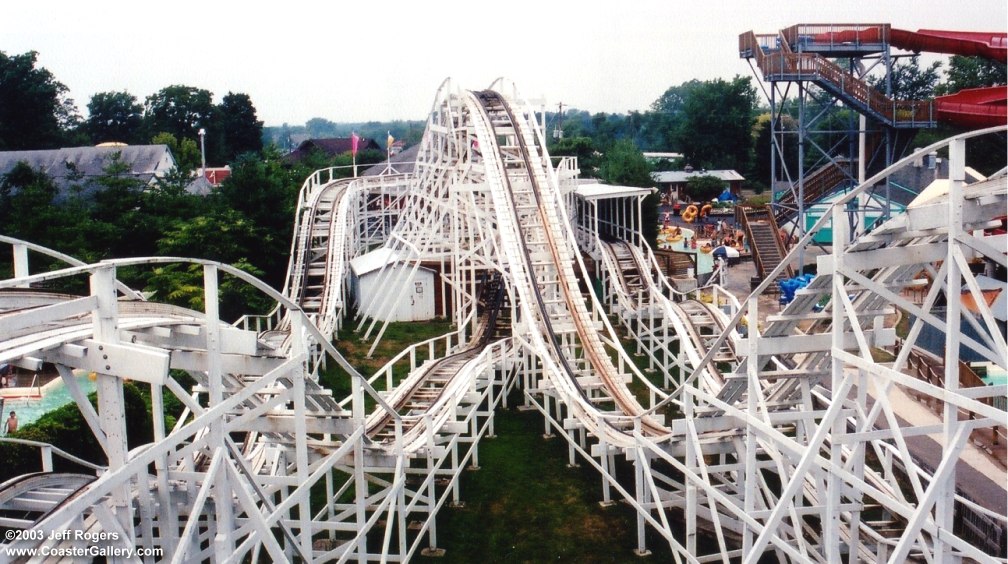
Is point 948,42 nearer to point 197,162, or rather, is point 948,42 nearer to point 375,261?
point 375,261

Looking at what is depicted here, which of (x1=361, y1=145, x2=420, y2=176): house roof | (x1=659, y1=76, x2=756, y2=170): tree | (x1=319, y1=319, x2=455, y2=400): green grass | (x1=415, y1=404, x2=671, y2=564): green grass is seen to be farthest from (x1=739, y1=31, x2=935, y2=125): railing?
(x1=659, y1=76, x2=756, y2=170): tree

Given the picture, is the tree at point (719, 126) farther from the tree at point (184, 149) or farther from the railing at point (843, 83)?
the railing at point (843, 83)

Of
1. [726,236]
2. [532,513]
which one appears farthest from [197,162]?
[532,513]

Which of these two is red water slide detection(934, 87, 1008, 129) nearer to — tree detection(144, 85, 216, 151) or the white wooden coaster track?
the white wooden coaster track

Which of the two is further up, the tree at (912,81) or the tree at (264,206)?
the tree at (912,81)

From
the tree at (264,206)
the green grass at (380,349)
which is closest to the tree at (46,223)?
the tree at (264,206)

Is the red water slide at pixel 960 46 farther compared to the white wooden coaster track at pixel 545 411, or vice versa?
the red water slide at pixel 960 46
